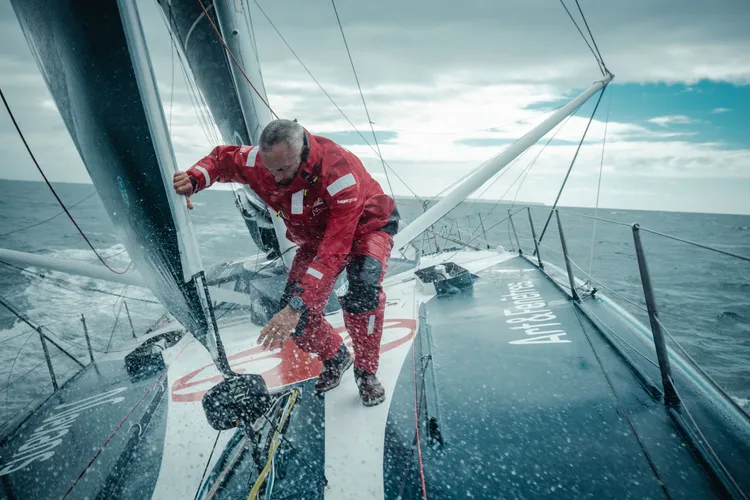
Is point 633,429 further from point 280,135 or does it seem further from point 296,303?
point 280,135

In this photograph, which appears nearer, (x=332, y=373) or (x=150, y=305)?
(x=332, y=373)

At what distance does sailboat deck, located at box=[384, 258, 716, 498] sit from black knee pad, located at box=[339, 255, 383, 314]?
69 centimetres

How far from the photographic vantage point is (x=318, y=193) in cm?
205

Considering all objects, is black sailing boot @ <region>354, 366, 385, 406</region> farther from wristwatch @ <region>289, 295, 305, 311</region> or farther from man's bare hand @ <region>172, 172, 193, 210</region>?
man's bare hand @ <region>172, 172, 193, 210</region>

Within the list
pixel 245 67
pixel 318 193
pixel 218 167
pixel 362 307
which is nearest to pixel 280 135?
pixel 318 193

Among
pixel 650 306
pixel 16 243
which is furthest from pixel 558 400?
pixel 16 243

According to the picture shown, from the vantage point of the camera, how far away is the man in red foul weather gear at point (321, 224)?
5.77 ft

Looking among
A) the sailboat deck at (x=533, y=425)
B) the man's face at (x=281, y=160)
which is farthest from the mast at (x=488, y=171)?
the man's face at (x=281, y=160)

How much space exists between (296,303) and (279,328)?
5.8 inches

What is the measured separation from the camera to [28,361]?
27.9 ft

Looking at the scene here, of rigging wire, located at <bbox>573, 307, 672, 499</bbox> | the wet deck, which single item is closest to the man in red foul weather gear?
the wet deck

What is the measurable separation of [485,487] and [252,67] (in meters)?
4.55

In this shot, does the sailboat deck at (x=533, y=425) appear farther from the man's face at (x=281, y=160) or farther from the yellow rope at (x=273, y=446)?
the man's face at (x=281, y=160)

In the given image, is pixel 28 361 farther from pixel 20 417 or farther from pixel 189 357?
pixel 189 357
